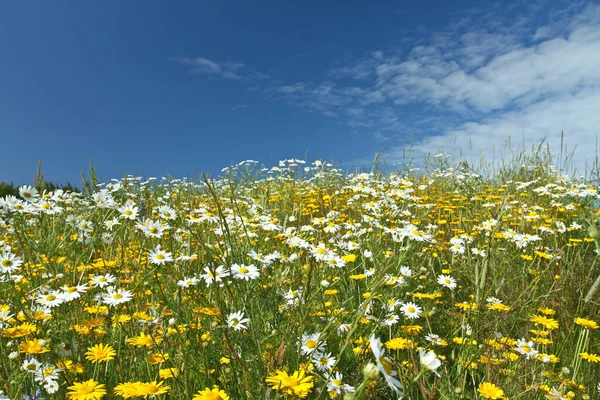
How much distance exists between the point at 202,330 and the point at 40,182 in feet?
5.51

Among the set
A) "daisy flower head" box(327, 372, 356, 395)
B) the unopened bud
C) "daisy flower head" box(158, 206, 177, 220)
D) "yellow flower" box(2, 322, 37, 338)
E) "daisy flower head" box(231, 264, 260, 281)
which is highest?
"daisy flower head" box(158, 206, 177, 220)

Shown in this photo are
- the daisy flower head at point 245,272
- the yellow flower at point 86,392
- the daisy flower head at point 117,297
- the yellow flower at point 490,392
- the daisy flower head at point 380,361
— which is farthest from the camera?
the daisy flower head at point 117,297

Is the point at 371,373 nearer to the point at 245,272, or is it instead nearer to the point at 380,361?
the point at 380,361

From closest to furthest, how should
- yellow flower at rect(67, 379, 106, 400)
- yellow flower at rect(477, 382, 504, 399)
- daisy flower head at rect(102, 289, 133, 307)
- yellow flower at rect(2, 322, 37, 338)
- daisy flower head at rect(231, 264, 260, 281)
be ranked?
yellow flower at rect(67, 379, 106, 400), yellow flower at rect(477, 382, 504, 399), yellow flower at rect(2, 322, 37, 338), daisy flower head at rect(231, 264, 260, 281), daisy flower head at rect(102, 289, 133, 307)

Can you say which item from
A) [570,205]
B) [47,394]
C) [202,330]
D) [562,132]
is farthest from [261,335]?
[562,132]

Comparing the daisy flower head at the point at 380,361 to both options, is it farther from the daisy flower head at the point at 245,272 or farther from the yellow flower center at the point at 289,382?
the daisy flower head at the point at 245,272

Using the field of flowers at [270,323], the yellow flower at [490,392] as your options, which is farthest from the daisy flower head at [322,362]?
the yellow flower at [490,392]

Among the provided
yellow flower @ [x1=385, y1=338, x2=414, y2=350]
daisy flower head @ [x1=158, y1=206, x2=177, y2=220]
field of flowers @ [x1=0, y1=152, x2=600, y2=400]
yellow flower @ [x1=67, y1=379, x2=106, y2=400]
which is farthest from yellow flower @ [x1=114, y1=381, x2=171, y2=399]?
daisy flower head @ [x1=158, y1=206, x2=177, y2=220]

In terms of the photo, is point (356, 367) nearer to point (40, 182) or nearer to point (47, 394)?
point (47, 394)

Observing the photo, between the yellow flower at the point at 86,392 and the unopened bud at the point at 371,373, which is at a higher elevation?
the unopened bud at the point at 371,373

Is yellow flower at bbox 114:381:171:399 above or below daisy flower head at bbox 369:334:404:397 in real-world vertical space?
below

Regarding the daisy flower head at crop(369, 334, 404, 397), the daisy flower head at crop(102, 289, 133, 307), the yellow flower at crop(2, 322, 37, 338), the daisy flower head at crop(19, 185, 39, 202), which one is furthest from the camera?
the daisy flower head at crop(19, 185, 39, 202)

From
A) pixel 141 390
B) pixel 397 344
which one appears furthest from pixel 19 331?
pixel 397 344

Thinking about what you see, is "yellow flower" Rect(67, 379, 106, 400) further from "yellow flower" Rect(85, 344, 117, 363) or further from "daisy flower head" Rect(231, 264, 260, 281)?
"daisy flower head" Rect(231, 264, 260, 281)
